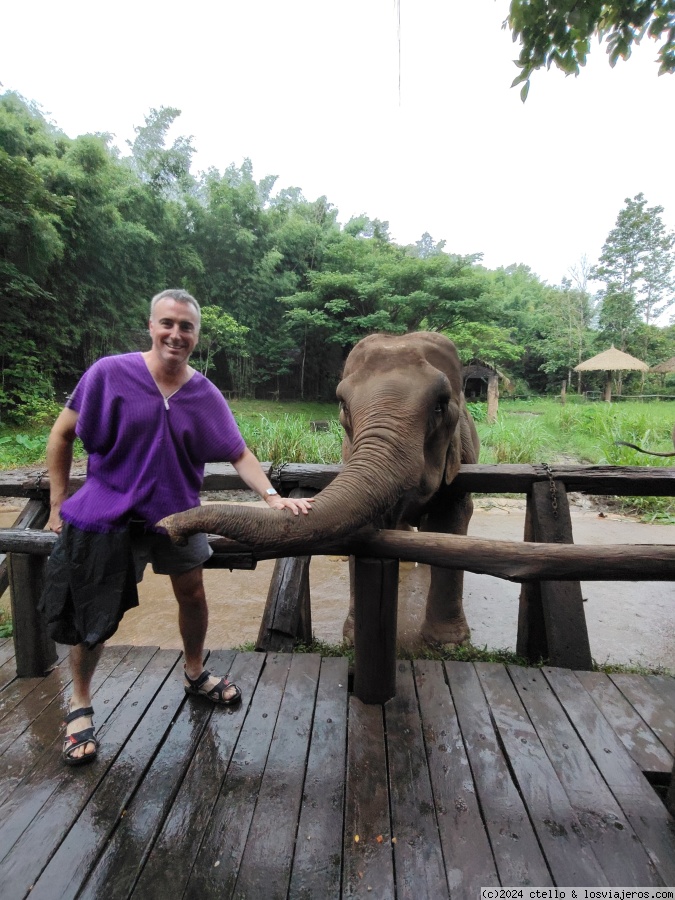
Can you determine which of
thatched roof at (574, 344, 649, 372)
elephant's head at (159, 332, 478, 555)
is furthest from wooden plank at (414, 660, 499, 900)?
thatched roof at (574, 344, 649, 372)

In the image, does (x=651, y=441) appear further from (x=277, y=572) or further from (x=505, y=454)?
(x=277, y=572)

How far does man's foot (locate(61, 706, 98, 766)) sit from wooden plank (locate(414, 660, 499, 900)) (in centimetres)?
121

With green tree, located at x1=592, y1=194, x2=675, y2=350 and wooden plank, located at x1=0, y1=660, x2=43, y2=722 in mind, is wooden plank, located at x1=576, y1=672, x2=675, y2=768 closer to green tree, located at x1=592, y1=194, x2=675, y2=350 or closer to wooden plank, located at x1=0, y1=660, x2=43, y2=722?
wooden plank, located at x1=0, y1=660, x2=43, y2=722

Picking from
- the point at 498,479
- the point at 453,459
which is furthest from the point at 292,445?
the point at 498,479

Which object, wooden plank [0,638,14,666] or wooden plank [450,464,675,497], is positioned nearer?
wooden plank [0,638,14,666]

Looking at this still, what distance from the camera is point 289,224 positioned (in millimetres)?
21062

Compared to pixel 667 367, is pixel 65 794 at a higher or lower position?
lower

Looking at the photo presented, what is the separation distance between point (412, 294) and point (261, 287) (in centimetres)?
836

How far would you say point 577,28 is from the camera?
2.62 meters

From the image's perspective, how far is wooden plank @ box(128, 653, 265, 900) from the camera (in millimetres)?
1295

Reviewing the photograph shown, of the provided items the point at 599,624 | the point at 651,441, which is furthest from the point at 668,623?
the point at 651,441

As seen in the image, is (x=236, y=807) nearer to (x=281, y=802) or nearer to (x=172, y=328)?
(x=281, y=802)

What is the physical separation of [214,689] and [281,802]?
604 millimetres

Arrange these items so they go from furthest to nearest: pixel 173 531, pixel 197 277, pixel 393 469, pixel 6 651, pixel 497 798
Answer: pixel 197 277 < pixel 6 651 < pixel 393 469 < pixel 497 798 < pixel 173 531
